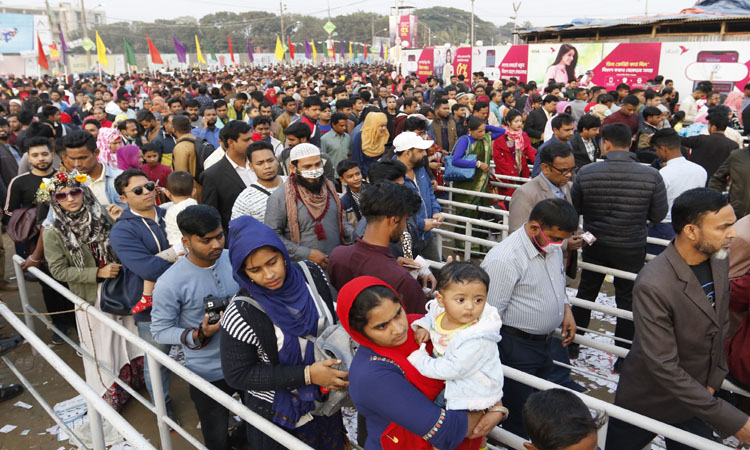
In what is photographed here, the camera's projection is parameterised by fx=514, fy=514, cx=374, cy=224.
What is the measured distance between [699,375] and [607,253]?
74.2 inches

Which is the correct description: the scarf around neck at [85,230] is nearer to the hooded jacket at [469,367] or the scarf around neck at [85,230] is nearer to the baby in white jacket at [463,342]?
the baby in white jacket at [463,342]

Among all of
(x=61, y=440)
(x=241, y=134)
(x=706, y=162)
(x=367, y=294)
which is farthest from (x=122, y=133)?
(x=706, y=162)

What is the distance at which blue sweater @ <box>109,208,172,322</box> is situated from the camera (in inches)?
131

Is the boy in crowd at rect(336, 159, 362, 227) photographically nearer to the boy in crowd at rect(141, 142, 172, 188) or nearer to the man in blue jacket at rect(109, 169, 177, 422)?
the man in blue jacket at rect(109, 169, 177, 422)

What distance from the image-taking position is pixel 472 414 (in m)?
1.85

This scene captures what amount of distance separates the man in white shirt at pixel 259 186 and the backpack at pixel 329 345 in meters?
1.72

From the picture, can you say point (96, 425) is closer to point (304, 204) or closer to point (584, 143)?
point (304, 204)

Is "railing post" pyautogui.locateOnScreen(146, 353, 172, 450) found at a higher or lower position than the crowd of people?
lower

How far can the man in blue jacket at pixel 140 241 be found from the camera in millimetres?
3340

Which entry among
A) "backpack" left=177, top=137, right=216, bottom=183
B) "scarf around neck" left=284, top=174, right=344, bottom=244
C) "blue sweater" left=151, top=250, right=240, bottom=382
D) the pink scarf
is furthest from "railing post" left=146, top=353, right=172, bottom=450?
the pink scarf

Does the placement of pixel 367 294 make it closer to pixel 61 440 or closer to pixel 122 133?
pixel 61 440

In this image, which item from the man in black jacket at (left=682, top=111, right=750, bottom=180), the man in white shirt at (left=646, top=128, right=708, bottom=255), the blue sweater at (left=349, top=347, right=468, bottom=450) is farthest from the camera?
the man in black jacket at (left=682, top=111, right=750, bottom=180)

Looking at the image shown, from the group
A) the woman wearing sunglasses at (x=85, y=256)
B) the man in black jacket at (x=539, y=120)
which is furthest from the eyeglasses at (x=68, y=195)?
the man in black jacket at (x=539, y=120)

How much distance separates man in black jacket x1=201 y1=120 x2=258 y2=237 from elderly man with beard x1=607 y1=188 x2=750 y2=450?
3471 mm
